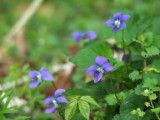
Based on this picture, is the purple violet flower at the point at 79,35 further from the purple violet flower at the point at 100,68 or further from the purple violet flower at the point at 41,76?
the purple violet flower at the point at 100,68

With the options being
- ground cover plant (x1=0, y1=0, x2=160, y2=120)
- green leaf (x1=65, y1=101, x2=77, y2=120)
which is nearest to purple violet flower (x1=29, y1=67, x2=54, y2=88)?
ground cover plant (x1=0, y1=0, x2=160, y2=120)

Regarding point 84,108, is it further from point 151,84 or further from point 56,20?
point 56,20

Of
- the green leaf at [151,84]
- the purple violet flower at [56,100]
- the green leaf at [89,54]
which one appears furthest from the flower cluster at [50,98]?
the green leaf at [151,84]

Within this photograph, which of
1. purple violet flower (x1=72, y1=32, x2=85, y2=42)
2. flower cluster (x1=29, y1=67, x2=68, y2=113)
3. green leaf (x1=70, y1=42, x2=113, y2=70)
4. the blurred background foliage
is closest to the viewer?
flower cluster (x1=29, y1=67, x2=68, y2=113)

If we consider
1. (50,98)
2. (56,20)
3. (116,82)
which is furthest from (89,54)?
(56,20)

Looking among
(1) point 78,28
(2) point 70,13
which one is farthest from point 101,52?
(2) point 70,13

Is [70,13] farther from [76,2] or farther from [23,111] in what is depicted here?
[23,111]

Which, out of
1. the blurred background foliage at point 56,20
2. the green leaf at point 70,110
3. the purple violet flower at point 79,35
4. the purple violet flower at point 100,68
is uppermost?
the blurred background foliage at point 56,20

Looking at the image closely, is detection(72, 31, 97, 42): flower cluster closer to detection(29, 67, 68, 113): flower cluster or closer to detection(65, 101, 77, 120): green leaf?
detection(29, 67, 68, 113): flower cluster
